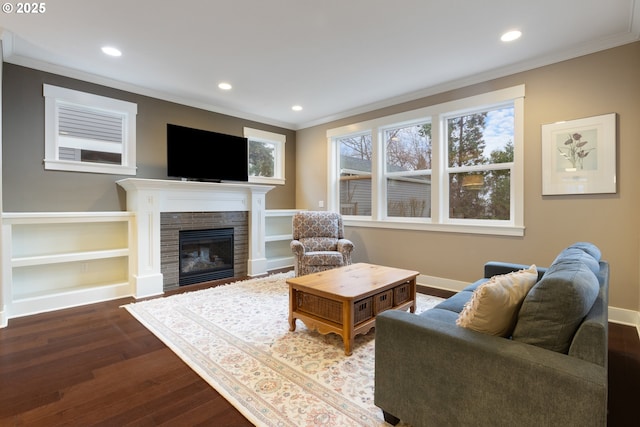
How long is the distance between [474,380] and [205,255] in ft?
13.5

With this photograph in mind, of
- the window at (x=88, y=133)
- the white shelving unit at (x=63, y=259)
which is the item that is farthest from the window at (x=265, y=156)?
the white shelving unit at (x=63, y=259)

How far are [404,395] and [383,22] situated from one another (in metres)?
2.84

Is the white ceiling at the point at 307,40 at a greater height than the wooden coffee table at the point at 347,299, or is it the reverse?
the white ceiling at the point at 307,40

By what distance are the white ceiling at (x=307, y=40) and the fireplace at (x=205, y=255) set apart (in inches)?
81.3

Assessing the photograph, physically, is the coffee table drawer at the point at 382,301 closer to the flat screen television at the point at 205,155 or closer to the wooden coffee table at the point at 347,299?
the wooden coffee table at the point at 347,299

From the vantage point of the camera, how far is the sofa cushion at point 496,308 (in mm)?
1366

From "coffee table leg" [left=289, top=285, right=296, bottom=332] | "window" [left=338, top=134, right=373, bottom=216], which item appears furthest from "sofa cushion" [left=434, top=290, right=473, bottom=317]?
"window" [left=338, top=134, right=373, bottom=216]

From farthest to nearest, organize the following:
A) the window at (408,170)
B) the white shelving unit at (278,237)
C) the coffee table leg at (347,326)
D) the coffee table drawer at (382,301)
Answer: the white shelving unit at (278,237) → the window at (408,170) → the coffee table drawer at (382,301) → the coffee table leg at (347,326)

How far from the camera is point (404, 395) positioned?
1484 millimetres

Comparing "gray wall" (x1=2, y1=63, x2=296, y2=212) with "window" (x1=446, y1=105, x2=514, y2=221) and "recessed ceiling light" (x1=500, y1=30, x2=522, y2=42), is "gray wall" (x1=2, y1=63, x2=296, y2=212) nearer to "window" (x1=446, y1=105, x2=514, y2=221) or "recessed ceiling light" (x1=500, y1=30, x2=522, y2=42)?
"window" (x1=446, y1=105, x2=514, y2=221)

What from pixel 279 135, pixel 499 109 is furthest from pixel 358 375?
pixel 279 135

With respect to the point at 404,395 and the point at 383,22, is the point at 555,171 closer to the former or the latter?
the point at 383,22

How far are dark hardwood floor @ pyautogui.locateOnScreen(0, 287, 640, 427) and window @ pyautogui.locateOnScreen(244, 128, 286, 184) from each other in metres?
3.36

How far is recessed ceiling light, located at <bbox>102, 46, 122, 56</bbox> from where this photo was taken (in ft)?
10.3
